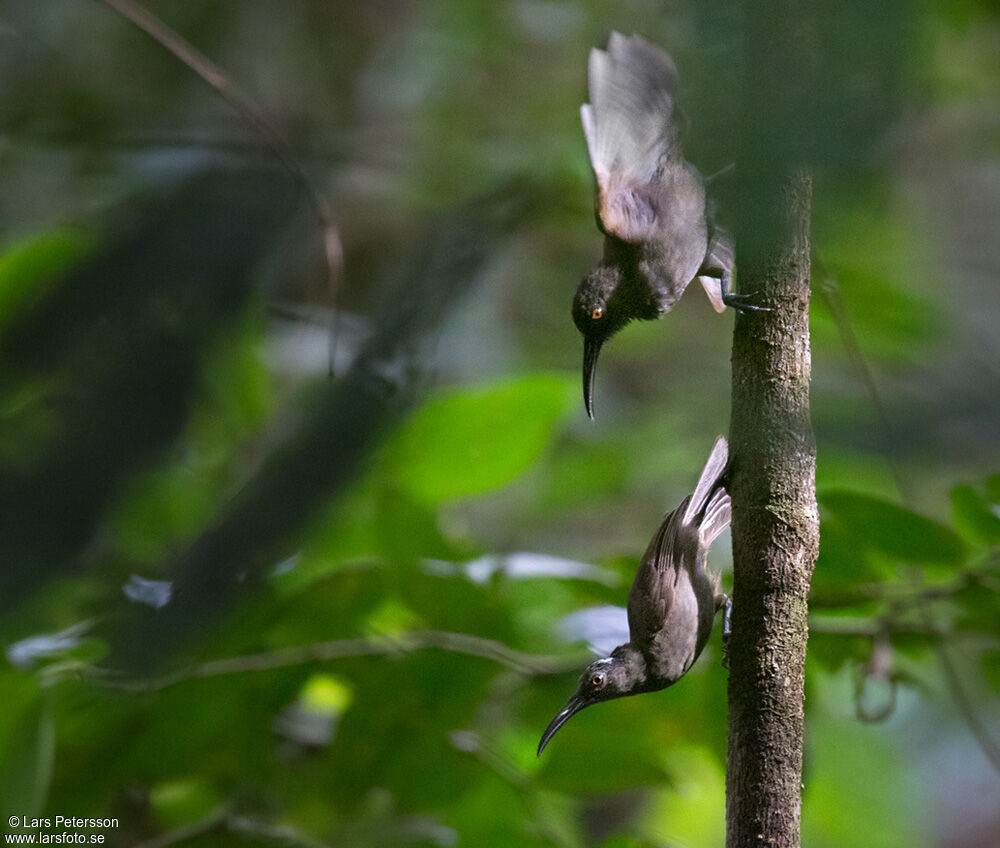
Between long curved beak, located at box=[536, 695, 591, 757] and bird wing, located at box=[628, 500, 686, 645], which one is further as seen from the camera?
long curved beak, located at box=[536, 695, 591, 757]

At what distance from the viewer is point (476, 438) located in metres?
1.48

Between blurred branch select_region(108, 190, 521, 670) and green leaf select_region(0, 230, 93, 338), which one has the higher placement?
green leaf select_region(0, 230, 93, 338)

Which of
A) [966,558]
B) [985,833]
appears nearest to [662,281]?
[966,558]

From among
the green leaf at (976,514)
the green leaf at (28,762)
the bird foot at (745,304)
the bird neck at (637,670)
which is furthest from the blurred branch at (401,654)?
the bird foot at (745,304)

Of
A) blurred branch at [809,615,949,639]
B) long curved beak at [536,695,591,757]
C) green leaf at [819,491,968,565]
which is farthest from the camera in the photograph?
blurred branch at [809,615,949,639]

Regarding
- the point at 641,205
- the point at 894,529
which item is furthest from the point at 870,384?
the point at 894,529

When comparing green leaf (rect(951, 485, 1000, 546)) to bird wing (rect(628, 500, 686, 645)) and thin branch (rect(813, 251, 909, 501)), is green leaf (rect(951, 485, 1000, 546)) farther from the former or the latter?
bird wing (rect(628, 500, 686, 645))

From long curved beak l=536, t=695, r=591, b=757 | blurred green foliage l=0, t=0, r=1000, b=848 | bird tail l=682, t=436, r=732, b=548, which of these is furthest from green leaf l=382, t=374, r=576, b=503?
bird tail l=682, t=436, r=732, b=548

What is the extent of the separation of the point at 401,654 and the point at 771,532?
827mm

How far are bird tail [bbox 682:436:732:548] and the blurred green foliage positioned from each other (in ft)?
0.33

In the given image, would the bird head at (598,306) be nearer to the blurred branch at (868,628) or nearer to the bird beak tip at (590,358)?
the bird beak tip at (590,358)

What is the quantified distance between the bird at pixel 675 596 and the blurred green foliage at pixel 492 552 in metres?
0.14

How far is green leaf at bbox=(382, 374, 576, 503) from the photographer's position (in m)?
1.45

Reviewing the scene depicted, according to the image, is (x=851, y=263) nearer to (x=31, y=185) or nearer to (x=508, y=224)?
(x=508, y=224)
